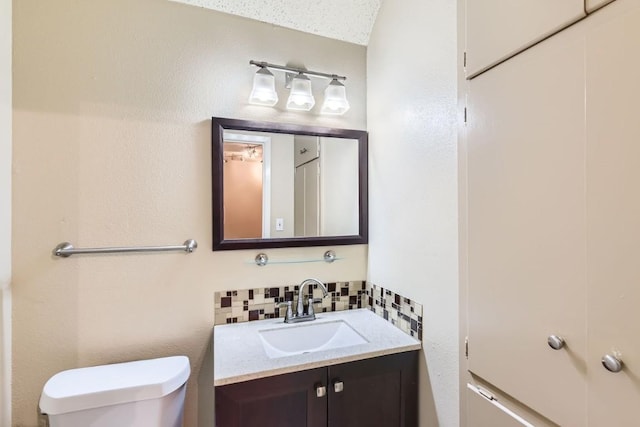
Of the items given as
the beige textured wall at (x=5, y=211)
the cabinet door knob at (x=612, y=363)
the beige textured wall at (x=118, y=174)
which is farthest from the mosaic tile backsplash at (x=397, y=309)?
the beige textured wall at (x=5, y=211)

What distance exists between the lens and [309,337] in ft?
5.18

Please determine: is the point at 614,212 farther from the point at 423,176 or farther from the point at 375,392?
the point at 375,392

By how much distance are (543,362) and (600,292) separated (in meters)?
0.24

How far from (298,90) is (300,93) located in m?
0.02

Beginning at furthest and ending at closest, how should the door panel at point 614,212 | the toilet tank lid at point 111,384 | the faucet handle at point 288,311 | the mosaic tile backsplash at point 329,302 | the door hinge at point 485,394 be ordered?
the faucet handle at point 288,311 < the mosaic tile backsplash at point 329,302 < the toilet tank lid at point 111,384 < the door hinge at point 485,394 < the door panel at point 614,212

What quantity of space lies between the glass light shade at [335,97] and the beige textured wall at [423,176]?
18cm

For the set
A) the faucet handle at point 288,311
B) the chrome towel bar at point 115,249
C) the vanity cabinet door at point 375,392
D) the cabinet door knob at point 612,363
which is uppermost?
the chrome towel bar at point 115,249

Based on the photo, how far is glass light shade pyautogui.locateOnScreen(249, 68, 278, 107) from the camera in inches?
60.6

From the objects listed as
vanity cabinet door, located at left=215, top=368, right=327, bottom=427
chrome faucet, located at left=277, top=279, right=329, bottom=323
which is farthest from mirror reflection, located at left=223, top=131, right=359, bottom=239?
vanity cabinet door, located at left=215, top=368, right=327, bottom=427

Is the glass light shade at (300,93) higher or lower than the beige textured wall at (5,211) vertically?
higher

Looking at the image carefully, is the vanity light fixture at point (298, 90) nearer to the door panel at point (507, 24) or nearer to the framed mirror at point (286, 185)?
the framed mirror at point (286, 185)

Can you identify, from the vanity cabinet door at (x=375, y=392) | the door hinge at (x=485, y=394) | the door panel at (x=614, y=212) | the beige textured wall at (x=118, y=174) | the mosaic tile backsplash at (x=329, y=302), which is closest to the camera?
the door panel at (x=614, y=212)

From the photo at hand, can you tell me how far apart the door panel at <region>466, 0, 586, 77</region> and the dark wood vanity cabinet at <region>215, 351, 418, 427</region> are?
1.14m

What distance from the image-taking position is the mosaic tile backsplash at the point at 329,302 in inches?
58.1
